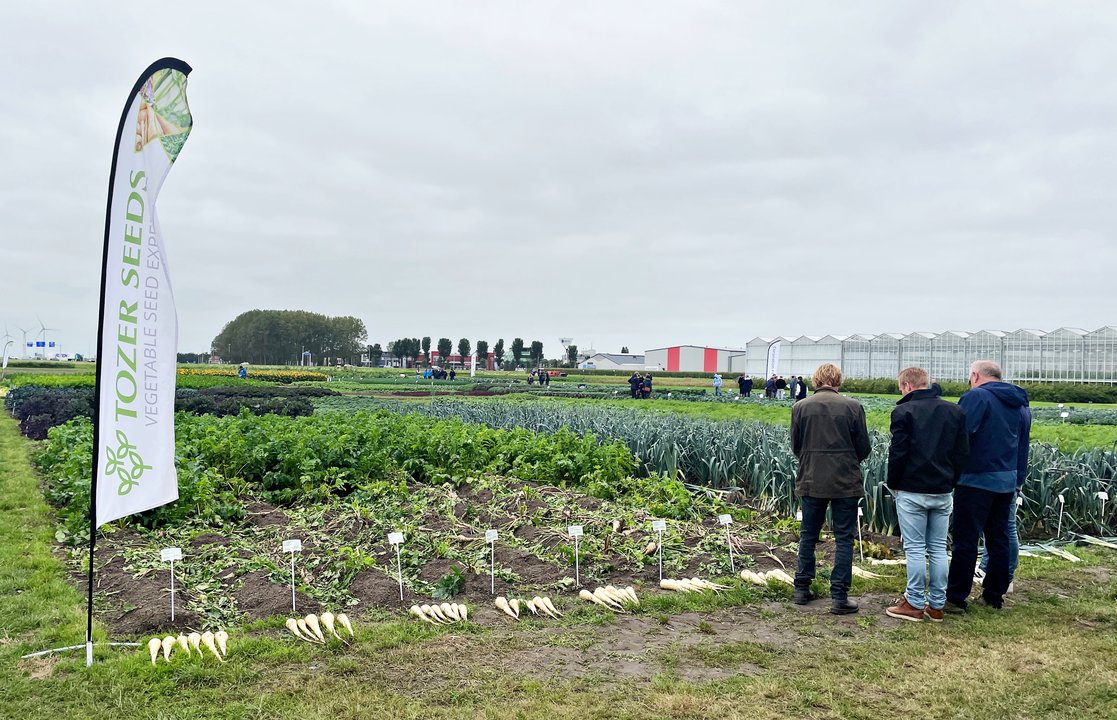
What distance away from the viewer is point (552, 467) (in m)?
8.36

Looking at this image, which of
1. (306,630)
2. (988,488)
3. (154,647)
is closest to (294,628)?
(306,630)

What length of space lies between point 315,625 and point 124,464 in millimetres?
1413

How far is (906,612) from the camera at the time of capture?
481cm

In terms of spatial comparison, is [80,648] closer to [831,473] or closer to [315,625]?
[315,625]

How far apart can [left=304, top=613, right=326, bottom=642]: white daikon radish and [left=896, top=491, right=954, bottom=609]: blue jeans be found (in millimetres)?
3651

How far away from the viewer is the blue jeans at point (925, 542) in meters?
4.78

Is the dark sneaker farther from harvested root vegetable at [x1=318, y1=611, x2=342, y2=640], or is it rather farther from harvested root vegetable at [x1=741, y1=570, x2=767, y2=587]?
harvested root vegetable at [x1=318, y1=611, x2=342, y2=640]

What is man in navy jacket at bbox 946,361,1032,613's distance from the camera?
16.4 feet

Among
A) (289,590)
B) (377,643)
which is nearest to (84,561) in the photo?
(289,590)

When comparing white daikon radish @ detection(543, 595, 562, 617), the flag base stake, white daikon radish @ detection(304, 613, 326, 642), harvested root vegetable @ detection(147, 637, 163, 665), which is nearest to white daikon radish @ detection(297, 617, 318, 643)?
white daikon radish @ detection(304, 613, 326, 642)

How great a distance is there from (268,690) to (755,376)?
50498 millimetres

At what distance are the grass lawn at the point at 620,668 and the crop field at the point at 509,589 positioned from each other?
2 cm

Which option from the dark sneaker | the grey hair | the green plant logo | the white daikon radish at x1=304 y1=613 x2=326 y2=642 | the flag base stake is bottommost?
the dark sneaker

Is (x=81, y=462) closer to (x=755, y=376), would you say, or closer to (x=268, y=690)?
(x=268, y=690)
